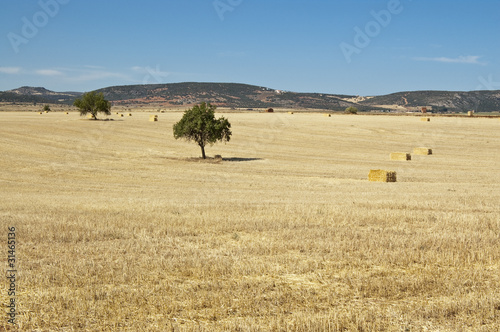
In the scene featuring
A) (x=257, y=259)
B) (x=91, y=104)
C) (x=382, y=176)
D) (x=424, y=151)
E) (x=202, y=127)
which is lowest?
(x=382, y=176)

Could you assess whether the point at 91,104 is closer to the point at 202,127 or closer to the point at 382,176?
the point at 202,127

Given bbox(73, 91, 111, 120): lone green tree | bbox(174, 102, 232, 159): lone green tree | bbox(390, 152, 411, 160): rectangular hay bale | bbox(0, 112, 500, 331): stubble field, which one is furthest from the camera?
bbox(73, 91, 111, 120): lone green tree

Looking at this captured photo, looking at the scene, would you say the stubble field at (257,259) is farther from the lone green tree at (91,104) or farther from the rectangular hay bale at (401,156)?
the lone green tree at (91,104)

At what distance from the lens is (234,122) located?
8294 cm

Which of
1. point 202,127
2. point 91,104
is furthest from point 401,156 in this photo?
point 91,104

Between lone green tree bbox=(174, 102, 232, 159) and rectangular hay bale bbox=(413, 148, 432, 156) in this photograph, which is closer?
lone green tree bbox=(174, 102, 232, 159)

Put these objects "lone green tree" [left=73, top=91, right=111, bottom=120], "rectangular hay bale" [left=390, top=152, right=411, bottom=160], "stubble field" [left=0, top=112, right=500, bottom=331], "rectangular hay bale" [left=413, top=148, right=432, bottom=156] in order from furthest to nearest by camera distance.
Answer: "lone green tree" [left=73, top=91, right=111, bottom=120]
"rectangular hay bale" [left=413, top=148, right=432, bottom=156]
"rectangular hay bale" [left=390, top=152, right=411, bottom=160]
"stubble field" [left=0, top=112, right=500, bottom=331]

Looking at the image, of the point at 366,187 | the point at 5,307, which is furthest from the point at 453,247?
the point at 366,187

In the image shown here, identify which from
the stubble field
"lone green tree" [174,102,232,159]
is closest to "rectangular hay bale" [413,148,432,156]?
"lone green tree" [174,102,232,159]

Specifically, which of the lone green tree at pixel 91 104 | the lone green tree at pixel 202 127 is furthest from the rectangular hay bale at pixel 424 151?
the lone green tree at pixel 91 104

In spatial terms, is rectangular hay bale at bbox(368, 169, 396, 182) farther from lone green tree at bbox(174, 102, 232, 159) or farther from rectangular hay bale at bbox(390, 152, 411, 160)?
lone green tree at bbox(174, 102, 232, 159)

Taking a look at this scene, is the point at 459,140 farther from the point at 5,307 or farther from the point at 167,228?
the point at 5,307

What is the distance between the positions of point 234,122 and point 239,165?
1734 inches

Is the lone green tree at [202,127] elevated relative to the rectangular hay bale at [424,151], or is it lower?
elevated
